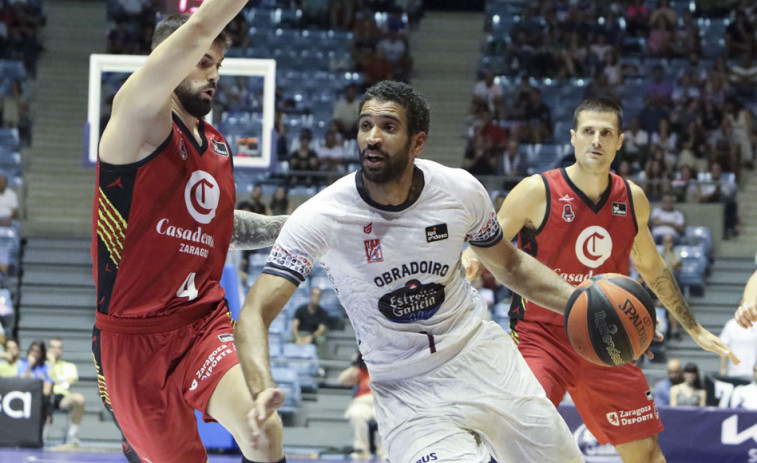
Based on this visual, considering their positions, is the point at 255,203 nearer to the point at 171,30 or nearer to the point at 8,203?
the point at 8,203

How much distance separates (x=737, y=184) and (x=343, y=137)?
6.42 m

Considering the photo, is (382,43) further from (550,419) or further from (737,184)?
(550,419)

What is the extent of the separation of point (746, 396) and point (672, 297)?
5207 millimetres

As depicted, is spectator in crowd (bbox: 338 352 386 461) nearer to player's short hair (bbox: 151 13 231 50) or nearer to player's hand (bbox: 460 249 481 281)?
player's hand (bbox: 460 249 481 281)

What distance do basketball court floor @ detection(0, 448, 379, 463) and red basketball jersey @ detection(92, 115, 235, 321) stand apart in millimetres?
5862

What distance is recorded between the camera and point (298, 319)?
41.5 feet

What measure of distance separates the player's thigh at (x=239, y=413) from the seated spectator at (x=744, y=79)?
52.1ft

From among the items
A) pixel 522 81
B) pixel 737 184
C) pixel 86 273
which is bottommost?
pixel 86 273

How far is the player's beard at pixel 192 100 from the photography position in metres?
4.58

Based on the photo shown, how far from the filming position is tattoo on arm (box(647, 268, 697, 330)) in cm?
642

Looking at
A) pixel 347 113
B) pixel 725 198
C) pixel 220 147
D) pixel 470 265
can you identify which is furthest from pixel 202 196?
pixel 347 113

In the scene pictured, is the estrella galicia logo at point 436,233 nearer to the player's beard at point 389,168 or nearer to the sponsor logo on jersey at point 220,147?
the player's beard at point 389,168

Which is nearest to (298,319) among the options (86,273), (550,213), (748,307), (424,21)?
(86,273)

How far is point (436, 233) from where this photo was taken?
14.8ft
